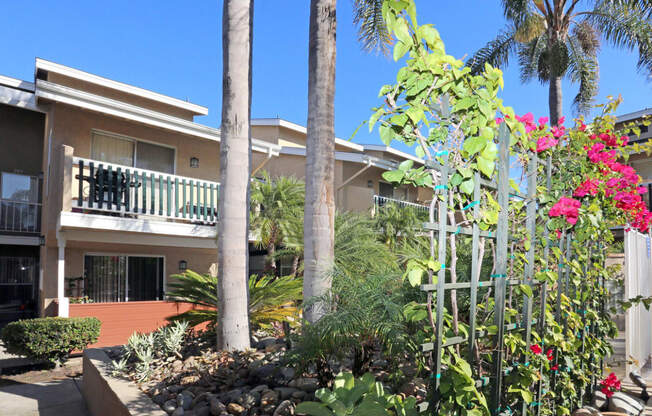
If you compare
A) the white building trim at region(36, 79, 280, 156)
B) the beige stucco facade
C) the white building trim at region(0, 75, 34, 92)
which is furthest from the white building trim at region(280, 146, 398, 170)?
the white building trim at region(0, 75, 34, 92)

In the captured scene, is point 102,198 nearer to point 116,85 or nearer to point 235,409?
point 116,85

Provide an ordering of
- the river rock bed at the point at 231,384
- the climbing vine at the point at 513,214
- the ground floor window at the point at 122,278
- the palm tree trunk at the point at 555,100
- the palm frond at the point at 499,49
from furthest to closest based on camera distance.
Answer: the palm frond at the point at 499,49
the palm tree trunk at the point at 555,100
the ground floor window at the point at 122,278
the river rock bed at the point at 231,384
the climbing vine at the point at 513,214

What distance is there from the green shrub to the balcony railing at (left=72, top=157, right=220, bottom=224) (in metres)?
2.35

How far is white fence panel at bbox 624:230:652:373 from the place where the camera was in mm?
5578

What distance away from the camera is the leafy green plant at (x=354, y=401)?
2520 mm

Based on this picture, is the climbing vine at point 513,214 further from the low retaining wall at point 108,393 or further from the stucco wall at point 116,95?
the stucco wall at point 116,95

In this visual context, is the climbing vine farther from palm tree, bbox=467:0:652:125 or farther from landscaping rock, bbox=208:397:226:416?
palm tree, bbox=467:0:652:125

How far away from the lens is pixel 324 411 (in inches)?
105

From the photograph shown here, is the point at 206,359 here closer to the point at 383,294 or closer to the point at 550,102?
the point at 383,294

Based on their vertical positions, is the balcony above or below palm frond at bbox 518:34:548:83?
below

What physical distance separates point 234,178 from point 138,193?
5.53 m

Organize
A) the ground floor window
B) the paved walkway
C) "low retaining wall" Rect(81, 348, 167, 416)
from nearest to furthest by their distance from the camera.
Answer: "low retaining wall" Rect(81, 348, 167, 416) → the paved walkway → the ground floor window

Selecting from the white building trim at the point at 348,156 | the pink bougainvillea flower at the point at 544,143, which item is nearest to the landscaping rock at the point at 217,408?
the pink bougainvillea flower at the point at 544,143

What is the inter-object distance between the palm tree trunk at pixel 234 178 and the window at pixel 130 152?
671 centimetres
